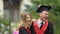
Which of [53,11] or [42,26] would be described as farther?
[53,11]

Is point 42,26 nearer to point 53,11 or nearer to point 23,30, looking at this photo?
point 23,30

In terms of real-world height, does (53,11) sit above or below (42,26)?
above

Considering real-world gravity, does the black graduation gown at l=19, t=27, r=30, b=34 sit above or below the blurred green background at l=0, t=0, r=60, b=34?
below

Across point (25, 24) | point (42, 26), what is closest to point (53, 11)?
point (42, 26)

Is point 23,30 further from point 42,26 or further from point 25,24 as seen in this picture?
point 42,26

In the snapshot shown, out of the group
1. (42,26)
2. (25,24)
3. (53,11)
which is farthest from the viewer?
(53,11)

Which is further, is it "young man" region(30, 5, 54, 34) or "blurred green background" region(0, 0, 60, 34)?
"blurred green background" region(0, 0, 60, 34)

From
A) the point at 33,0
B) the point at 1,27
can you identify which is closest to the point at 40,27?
the point at 33,0

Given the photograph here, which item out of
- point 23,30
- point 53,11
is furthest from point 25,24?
point 53,11

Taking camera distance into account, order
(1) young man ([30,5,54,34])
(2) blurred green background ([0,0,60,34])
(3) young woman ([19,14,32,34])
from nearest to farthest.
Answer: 1. (3) young woman ([19,14,32,34])
2. (1) young man ([30,5,54,34])
3. (2) blurred green background ([0,0,60,34])

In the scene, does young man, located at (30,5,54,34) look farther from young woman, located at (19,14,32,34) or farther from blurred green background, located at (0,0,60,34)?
blurred green background, located at (0,0,60,34)

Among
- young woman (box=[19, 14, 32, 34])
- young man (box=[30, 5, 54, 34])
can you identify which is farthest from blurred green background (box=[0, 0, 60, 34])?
young woman (box=[19, 14, 32, 34])

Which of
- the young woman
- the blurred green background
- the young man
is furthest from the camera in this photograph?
the blurred green background

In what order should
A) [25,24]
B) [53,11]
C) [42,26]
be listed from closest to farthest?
[25,24]
[42,26]
[53,11]
